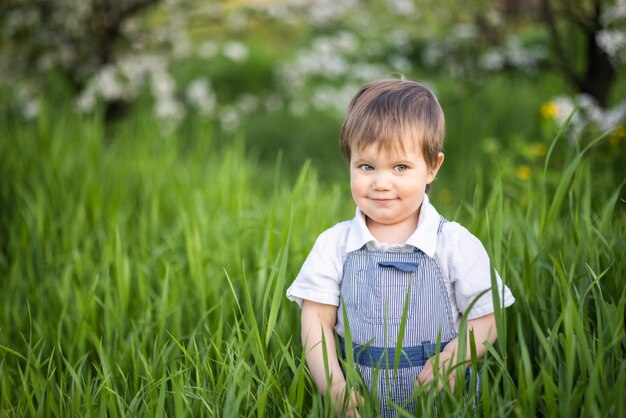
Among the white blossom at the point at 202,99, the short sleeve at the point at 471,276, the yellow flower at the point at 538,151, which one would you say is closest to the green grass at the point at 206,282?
the short sleeve at the point at 471,276

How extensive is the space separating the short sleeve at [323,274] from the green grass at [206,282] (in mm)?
56

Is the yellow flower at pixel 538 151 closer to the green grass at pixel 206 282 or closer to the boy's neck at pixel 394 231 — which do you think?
the green grass at pixel 206 282

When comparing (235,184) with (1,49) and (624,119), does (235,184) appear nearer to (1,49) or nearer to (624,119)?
(624,119)

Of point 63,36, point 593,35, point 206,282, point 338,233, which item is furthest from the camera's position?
point 63,36

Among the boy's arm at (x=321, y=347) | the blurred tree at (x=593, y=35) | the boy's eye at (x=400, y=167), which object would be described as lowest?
the boy's arm at (x=321, y=347)

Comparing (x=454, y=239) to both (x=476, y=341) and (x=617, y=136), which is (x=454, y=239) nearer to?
(x=476, y=341)

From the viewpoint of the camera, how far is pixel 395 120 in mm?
1520

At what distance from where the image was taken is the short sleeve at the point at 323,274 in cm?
159

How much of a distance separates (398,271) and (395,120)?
347 mm

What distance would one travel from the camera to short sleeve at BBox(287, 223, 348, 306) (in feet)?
5.23

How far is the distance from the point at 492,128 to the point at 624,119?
147cm

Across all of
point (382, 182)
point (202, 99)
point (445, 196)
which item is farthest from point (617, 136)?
point (202, 99)

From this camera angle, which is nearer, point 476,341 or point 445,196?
point 476,341

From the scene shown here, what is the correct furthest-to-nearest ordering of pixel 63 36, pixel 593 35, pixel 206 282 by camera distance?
pixel 63 36 < pixel 593 35 < pixel 206 282
